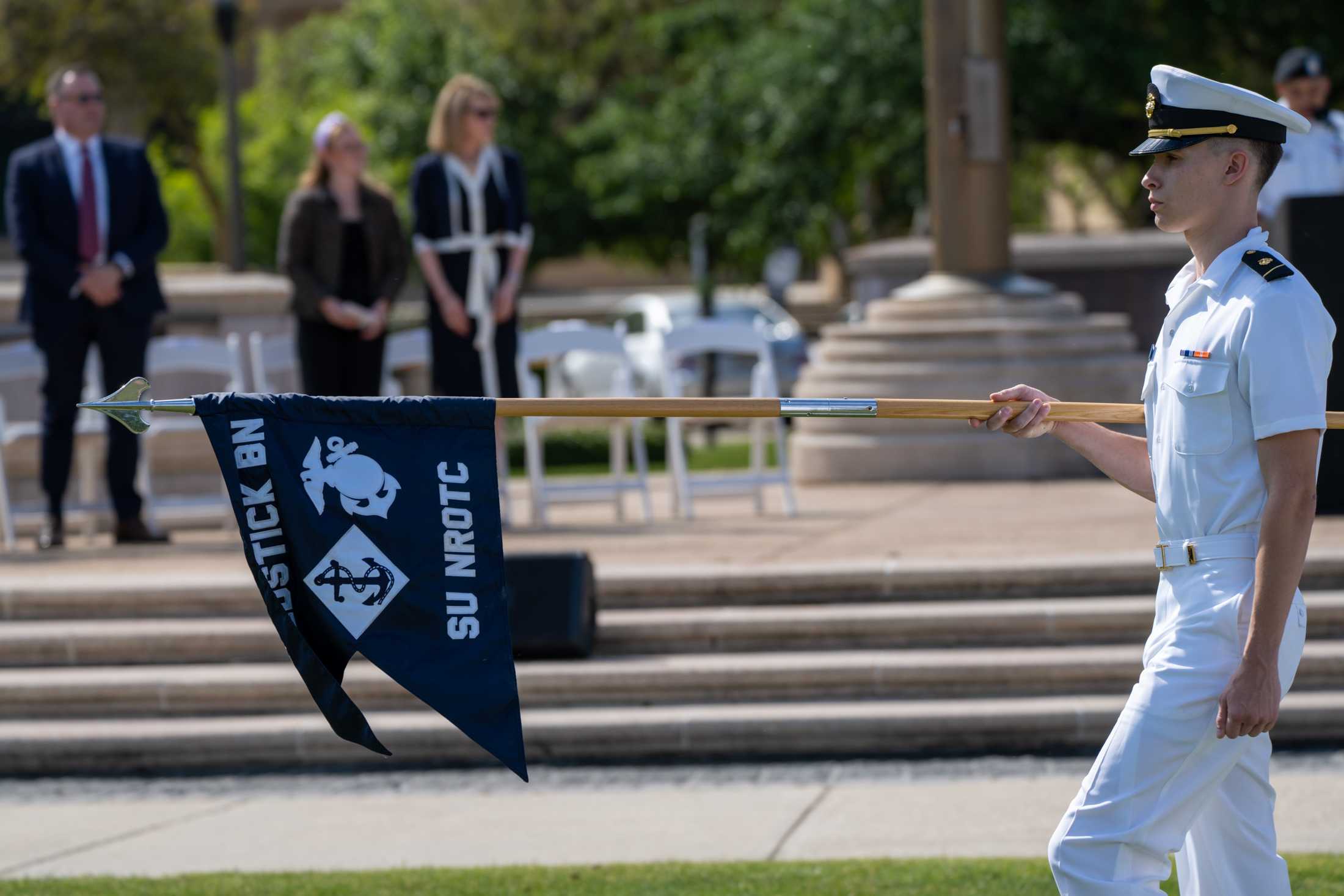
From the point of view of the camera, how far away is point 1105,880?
3500 millimetres

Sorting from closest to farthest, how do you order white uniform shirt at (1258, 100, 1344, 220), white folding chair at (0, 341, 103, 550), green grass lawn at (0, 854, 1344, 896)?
green grass lawn at (0, 854, 1344, 896) < white uniform shirt at (1258, 100, 1344, 220) < white folding chair at (0, 341, 103, 550)

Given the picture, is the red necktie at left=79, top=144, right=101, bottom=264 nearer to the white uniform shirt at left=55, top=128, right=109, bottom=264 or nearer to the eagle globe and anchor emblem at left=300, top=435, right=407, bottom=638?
the white uniform shirt at left=55, top=128, right=109, bottom=264

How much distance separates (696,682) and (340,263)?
3.81 metres

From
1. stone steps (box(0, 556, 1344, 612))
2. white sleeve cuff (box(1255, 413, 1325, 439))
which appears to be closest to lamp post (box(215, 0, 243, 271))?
stone steps (box(0, 556, 1344, 612))

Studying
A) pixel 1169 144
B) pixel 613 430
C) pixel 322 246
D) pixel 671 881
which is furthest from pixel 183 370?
pixel 1169 144

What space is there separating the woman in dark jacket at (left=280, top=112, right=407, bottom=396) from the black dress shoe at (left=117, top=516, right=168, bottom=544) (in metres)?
1.16

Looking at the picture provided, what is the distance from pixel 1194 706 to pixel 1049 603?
4.60 m

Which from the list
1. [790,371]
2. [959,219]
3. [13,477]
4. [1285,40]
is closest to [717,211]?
[790,371]

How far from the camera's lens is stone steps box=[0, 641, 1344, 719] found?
25.0ft

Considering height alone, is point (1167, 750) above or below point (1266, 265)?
below

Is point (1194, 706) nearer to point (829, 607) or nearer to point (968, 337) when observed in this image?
point (829, 607)

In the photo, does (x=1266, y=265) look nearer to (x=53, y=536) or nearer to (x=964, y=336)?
(x=53, y=536)

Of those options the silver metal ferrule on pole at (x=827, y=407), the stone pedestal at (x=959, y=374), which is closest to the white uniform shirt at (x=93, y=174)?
the stone pedestal at (x=959, y=374)

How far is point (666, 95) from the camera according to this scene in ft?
115
